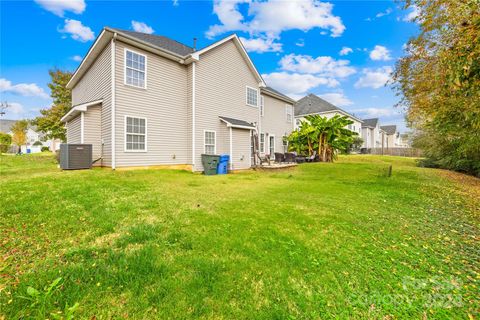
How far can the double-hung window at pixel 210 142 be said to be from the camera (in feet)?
42.4

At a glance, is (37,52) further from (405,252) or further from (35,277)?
(405,252)

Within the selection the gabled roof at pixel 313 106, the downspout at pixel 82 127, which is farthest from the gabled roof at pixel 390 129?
the downspout at pixel 82 127

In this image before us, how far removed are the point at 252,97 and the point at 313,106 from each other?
22.9 meters

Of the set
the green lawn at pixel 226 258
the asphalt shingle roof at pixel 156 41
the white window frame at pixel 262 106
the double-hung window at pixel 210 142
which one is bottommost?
the green lawn at pixel 226 258

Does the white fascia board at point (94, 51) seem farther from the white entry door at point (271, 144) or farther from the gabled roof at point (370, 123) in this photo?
the gabled roof at point (370, 123)

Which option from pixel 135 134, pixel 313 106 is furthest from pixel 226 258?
pixel 313 106

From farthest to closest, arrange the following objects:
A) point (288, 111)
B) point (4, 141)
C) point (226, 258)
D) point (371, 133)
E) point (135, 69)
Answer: point (371, 133) → point (4, 141) → point (288, 111) → point (135, 69) → point (226, 258)

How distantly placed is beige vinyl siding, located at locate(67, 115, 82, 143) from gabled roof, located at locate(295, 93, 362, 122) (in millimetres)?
30554

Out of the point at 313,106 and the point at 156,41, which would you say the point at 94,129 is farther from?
the point at 313,106

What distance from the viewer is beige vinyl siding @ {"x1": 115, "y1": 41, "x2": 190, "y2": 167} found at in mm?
9891

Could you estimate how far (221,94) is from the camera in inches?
542

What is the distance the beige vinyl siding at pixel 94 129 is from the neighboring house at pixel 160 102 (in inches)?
1.6

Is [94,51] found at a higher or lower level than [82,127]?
higher

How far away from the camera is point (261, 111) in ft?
59.1
